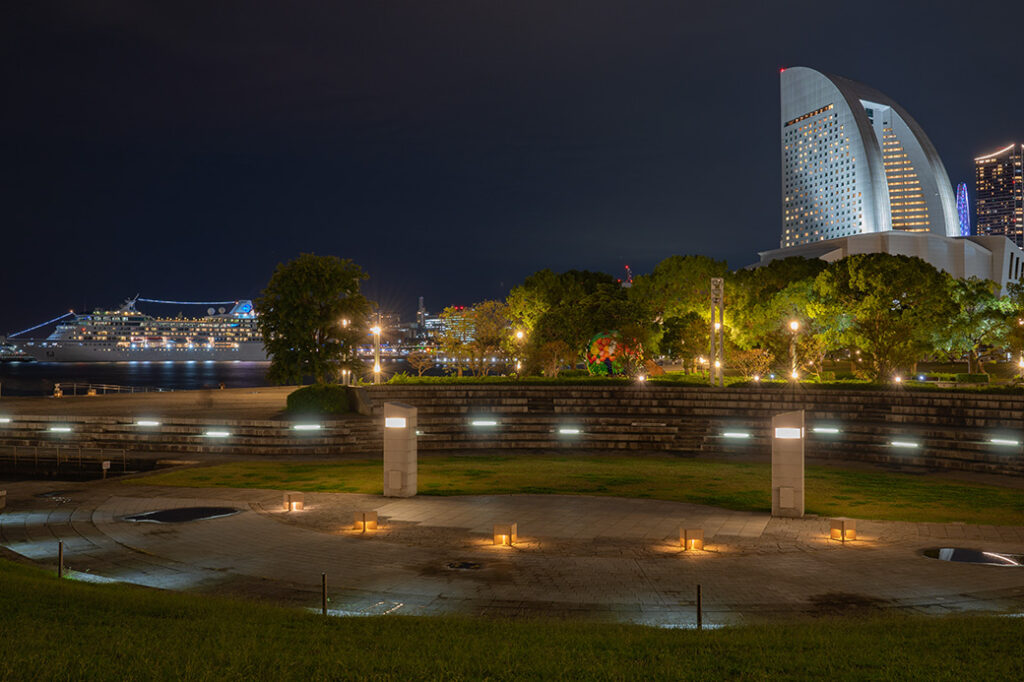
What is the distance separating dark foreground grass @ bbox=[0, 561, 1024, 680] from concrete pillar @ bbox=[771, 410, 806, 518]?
28.2ft

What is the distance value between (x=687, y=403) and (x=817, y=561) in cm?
1967

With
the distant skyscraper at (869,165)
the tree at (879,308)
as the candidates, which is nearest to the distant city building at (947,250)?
the distant skyscraper at (869,165)

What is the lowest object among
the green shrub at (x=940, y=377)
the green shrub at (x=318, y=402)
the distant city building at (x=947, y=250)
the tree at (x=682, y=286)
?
the green shrub at (x=318, y=402)

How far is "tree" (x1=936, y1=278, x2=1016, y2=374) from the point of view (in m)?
57.1

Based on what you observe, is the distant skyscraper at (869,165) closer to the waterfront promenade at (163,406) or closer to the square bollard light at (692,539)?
the waterfront promenade at (163,406)

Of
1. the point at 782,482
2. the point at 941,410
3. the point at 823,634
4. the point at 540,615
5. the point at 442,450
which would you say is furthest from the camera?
the point at 442,450

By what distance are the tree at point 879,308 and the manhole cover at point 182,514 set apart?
37.3 meters

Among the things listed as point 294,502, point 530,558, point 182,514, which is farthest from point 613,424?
point 182,514

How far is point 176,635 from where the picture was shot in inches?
304

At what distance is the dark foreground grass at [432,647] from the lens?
6.78 metres

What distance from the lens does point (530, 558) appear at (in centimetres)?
1390

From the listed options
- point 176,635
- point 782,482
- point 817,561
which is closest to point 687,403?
point 782,482

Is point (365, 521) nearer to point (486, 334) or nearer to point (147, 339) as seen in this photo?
point (486, 334)

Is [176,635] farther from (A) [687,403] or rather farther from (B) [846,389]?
(B) [846,389]
